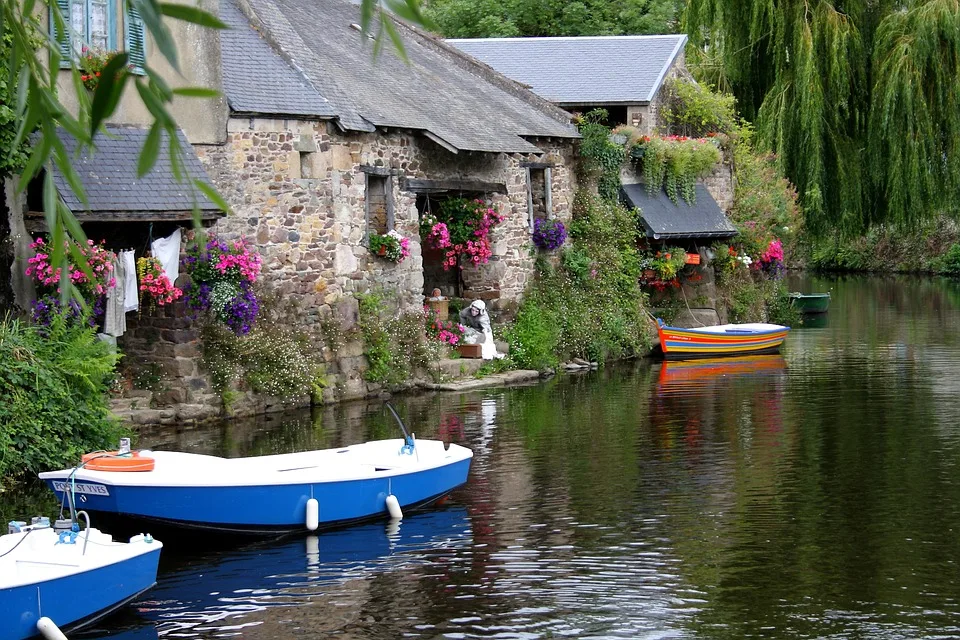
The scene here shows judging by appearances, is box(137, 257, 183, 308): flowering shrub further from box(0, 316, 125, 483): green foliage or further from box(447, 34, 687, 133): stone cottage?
box(447, 34, 687, 133): stone cottage

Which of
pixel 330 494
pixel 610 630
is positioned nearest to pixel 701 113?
pixel 330 494

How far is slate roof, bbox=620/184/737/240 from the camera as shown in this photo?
86.9 ft

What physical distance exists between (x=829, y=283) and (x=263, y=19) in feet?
98.9

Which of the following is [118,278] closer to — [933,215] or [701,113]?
[701,113]

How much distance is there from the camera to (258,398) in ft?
59.4

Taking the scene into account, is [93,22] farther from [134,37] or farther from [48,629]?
[48,629]

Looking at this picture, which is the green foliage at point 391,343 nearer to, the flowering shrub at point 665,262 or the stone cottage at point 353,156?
the stone cottage at point 353,156

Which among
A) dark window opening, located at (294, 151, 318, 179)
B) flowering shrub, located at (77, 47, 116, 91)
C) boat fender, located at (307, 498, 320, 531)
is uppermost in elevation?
flowering shrub, located at (77, 47, 116, 91)

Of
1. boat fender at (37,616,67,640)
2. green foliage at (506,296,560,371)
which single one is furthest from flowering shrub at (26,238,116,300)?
green foliage at (506,296,560,371)

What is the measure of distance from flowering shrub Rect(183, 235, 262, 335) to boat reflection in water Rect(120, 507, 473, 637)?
19.9 feet

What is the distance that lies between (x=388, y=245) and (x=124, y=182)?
490 centimetres

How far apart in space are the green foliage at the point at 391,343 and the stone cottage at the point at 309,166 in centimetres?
25

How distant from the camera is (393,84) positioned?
22.4 meters

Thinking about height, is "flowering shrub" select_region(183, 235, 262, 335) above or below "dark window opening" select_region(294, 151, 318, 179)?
below
